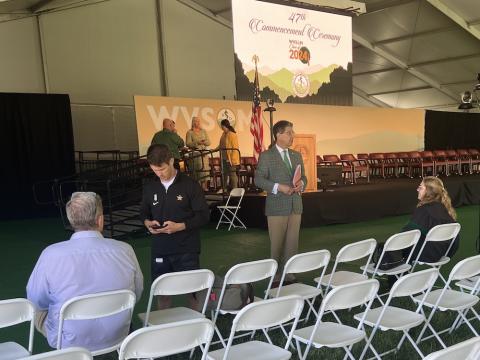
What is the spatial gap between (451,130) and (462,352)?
18056mm

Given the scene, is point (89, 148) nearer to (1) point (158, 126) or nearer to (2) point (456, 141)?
(1) point (158, 126)

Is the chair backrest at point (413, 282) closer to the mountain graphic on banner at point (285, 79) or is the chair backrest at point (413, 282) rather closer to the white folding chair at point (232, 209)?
the white folding chair at point (232, 209)

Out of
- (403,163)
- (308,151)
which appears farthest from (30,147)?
(403,163)

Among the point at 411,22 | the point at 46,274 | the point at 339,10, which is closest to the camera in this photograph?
the point at 46,274

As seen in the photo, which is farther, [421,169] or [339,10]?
[421,169]

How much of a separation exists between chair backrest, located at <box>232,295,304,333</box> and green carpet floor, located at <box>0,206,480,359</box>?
0.80 meters

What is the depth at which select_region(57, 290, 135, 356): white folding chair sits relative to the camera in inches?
74.0

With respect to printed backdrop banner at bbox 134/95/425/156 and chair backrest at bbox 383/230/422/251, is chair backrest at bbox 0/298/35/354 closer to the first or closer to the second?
chair backrest at bbox 383/230/422/251

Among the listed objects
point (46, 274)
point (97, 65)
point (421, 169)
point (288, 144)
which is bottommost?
point (421, 169)

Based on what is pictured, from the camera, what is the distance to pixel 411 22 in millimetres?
14023

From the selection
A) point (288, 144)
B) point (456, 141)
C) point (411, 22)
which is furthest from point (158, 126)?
point (456, 141)

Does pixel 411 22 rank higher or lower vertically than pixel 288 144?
higher

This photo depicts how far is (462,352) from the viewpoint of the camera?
1.47 meters

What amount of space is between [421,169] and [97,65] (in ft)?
31.4
